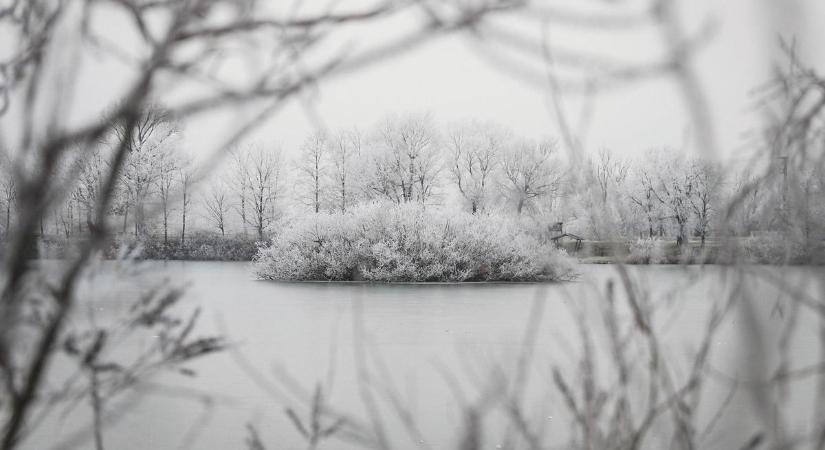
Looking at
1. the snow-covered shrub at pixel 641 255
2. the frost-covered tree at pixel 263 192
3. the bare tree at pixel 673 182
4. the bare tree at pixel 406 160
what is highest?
the bare tree at pixel 406 160

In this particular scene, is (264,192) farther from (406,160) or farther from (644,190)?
(644,190)

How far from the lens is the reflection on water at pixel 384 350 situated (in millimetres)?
807

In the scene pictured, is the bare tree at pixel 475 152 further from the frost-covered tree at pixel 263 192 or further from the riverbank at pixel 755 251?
the riverbank at pixel 755 251

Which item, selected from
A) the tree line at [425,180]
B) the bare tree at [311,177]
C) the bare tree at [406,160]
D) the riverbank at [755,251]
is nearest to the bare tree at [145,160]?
the tree line at [425,180]

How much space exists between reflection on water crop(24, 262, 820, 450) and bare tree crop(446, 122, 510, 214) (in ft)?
42.9

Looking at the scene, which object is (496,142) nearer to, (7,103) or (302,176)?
(302,176)

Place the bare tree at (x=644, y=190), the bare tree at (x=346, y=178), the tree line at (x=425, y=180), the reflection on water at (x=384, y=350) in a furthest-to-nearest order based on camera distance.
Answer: the bare tree at (x=346, y=178) < the bare tree at (x=644, y=190) < the reflection on water at (x=384, y=350) < the tree line at (x=425, y=180)

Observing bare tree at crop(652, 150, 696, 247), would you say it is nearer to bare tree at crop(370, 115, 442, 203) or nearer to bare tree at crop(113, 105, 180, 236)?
bare tree at crop(113, 105, 180, 236)

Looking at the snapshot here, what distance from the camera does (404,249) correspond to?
11.0 m

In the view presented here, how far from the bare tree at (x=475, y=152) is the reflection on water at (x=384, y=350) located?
13.1 metres

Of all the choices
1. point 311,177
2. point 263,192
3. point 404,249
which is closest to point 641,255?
point 404,249

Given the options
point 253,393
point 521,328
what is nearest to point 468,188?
point 521,328

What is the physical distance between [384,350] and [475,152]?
1899 cm

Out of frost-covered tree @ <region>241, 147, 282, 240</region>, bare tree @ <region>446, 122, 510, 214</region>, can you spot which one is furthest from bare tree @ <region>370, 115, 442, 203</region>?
frost-covered tree @ <region>241, 147, 282, 240</region>
